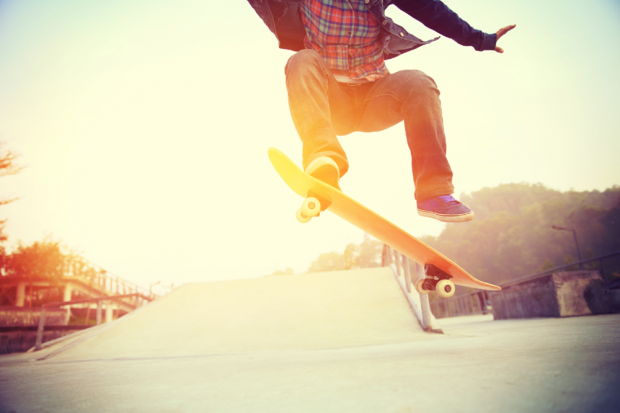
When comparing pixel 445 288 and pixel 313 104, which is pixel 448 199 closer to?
pixel 445 288

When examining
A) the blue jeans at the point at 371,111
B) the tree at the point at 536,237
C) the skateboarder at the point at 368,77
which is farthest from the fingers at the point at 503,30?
the tree at the point at 536,237

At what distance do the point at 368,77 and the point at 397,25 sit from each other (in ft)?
1.57

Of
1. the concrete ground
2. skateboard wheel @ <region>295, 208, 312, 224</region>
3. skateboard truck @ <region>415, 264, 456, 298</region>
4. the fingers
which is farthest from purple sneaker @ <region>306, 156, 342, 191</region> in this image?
the fingers

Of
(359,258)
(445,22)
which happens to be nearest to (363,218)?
(445,22)

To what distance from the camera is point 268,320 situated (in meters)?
4.65

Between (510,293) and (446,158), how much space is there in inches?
238

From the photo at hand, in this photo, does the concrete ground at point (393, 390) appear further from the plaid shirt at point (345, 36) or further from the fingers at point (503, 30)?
the fingers at point (503, 30)

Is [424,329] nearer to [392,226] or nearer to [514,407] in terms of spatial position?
[392,226]

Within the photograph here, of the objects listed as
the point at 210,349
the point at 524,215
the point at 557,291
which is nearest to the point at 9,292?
the point at 210,349

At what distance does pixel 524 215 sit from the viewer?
49.0 metres

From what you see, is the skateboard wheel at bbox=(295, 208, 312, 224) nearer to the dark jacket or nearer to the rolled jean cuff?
the rolled jean cuff

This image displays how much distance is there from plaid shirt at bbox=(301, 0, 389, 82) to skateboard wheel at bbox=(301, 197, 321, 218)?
3.25 ft

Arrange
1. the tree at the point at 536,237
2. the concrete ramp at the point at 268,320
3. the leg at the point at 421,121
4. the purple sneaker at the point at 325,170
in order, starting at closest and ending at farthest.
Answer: the purple sneaker at the point at 325,170, the leg at the point at 421,121, the concrete ramp at the point at 268,320, the tree at the point at 536,237

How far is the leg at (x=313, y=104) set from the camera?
1.65m
